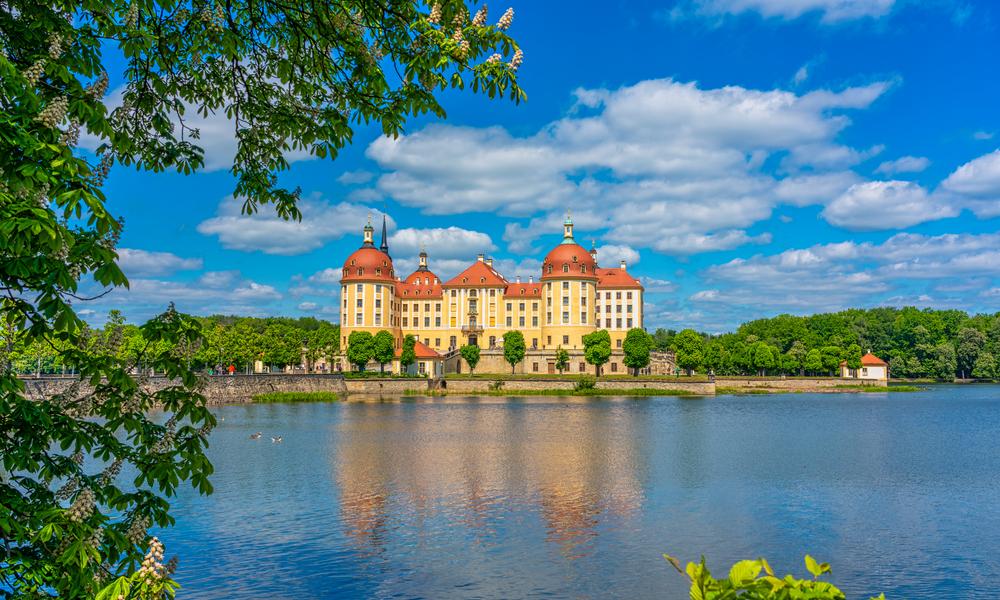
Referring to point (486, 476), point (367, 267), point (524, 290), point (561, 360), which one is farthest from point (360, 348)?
point (486, 476)

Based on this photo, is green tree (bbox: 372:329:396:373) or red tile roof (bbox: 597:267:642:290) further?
red tile roof (bbox: 597:267:642:290)

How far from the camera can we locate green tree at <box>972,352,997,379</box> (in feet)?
392

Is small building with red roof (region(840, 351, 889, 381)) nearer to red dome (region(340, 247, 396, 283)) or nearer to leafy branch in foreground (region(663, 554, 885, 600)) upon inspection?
A: red dome (region(340, 247, 396, 283))

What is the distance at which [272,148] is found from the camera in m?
7.79

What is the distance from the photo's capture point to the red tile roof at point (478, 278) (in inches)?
3959

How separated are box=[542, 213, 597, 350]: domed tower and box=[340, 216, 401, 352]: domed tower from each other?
20.5 meters

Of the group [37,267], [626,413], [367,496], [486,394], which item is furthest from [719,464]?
[486,394]

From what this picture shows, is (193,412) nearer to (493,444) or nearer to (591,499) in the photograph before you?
(591,499)

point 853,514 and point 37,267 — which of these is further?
point 853,514

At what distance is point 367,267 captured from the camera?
319 ft

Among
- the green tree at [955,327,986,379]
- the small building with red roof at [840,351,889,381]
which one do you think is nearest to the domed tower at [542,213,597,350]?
the small building with red roof at [840,351,889,381]

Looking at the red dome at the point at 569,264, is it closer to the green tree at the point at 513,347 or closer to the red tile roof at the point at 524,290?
the red tile roof at the point at 524,290

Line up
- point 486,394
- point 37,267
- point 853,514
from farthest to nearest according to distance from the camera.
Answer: point 486,394, point 853,514, point 37,267

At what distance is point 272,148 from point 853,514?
20736 millimetres
